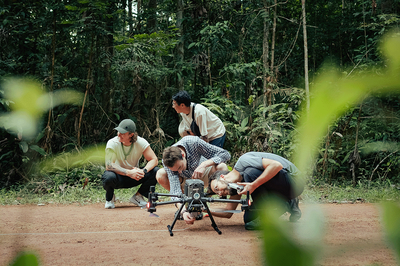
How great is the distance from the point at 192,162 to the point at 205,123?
1.74 ft

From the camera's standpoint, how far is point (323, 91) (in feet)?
0.93

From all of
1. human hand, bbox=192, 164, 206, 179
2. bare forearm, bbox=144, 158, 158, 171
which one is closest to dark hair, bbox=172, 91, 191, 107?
human hand, bbox=192, 164, 206, 179

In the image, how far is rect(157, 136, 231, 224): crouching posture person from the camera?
11.4 ft

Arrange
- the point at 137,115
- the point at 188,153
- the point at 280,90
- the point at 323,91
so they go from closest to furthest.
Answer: the point at 323,91 → the point at 188,153 → the point at 280,90 → the point at 137,115

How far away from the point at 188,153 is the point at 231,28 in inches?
205

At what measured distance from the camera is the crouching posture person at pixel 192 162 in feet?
11.4

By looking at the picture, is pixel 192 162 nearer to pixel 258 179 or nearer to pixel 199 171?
pixel 199 171

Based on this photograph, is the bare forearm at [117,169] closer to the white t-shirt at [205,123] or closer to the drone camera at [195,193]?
the white t-shirt at [205,123]

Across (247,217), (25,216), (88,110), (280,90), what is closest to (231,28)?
(280,90)

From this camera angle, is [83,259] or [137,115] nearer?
[83,259]

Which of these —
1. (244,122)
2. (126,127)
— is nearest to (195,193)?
(126,127)

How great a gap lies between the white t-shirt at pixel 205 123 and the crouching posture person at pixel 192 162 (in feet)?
1.08

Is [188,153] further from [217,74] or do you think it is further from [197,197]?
[217,74]

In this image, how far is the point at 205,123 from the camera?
159 inches
